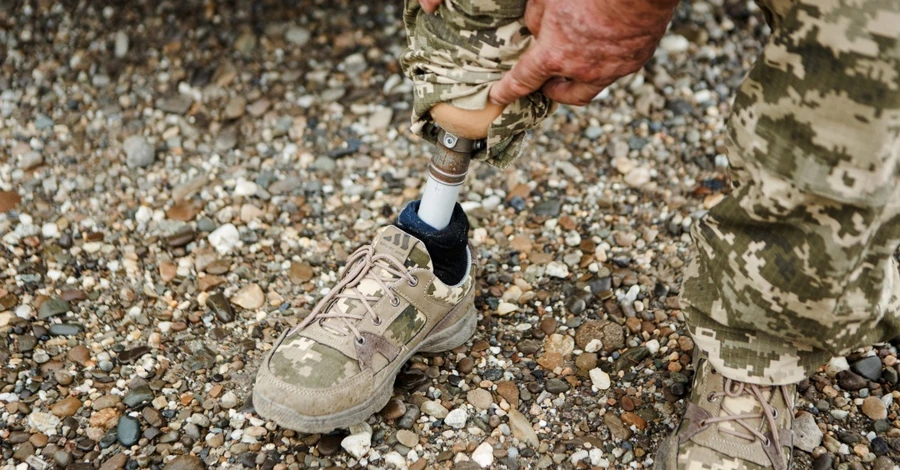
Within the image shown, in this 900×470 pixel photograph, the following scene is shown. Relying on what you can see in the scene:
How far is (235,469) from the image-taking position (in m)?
2.01

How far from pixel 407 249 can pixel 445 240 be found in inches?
4.8

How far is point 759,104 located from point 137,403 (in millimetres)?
1735

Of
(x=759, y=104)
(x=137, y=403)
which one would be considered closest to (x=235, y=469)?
(x=137, y=403)

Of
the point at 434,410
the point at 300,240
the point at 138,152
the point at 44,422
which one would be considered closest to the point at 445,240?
the point at 434,410

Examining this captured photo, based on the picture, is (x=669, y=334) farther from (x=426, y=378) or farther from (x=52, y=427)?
(x=52, y=427)

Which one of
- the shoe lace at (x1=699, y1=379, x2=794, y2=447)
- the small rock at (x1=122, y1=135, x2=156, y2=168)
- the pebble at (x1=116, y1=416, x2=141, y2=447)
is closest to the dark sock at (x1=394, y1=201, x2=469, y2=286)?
the shoe lace at (x1=699, y1=379, x2=794, y2=447)

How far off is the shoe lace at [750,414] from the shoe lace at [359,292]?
813 mm

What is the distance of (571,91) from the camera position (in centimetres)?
178

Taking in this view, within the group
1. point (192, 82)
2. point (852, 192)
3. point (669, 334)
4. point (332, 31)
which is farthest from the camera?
point (332, 31)

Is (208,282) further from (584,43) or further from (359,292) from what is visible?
(584,43)

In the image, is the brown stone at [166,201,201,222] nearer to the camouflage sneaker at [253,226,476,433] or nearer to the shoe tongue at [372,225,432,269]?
the camouflage sneaker at [253,226,476,433]

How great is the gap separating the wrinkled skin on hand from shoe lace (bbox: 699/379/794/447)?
2.55 feet

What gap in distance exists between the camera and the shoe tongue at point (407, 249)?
2105 millimetres

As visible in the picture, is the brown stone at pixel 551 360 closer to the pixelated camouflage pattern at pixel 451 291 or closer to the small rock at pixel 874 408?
the pixelated camouflage pattern at pixel 451 291
